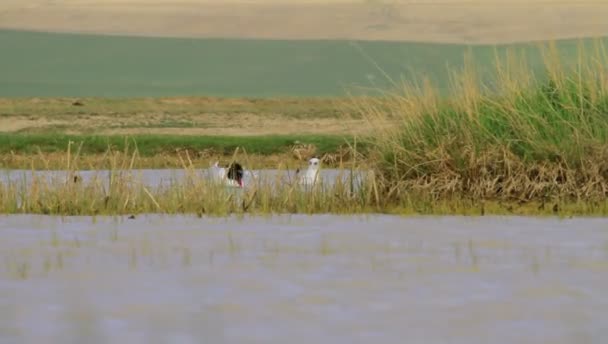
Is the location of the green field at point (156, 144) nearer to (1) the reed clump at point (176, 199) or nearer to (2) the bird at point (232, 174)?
(2) the bird at point (232, 174)

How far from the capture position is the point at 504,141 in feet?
51.1

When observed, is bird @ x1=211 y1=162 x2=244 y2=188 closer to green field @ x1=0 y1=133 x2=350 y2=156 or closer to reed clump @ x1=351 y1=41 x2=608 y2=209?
reed clump @ x1=351 y1=41 x2=608 y2=209

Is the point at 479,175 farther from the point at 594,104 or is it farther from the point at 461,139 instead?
the point at 594,104

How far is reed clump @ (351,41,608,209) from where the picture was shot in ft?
50.4

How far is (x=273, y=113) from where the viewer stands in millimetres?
50219

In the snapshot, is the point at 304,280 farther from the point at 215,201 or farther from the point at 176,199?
the point at 176,199

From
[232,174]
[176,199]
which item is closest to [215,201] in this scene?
[176,199]

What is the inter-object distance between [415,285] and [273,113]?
40.5 m

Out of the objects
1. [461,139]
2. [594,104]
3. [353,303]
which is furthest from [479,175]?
[353,303]

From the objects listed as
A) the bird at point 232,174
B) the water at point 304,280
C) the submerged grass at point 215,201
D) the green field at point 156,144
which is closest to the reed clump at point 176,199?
the submerged grass at point 215,201

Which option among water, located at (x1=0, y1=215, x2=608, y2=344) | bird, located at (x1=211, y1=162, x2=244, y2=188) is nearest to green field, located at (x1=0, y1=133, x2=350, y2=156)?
bird, located at (x1=211, y1=162, x2=244, y2=188)

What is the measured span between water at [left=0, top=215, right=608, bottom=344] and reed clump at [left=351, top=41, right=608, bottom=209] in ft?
3.23

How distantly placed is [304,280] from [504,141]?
5.98 m

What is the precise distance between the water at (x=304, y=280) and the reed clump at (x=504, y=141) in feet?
3.23
